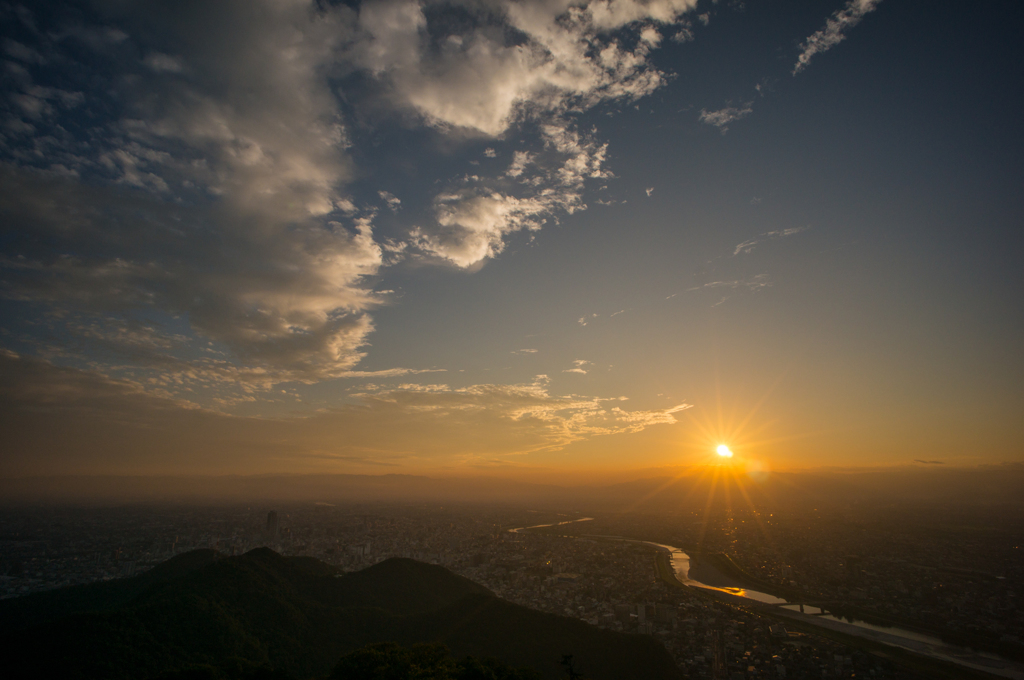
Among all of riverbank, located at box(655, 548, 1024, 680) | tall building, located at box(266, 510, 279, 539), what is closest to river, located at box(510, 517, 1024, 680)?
riverbank, located at box(655, 548, 1024, 680)

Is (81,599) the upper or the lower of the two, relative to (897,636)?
upper

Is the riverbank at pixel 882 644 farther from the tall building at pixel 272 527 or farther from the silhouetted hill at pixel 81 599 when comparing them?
the tall building at pixel 272 527

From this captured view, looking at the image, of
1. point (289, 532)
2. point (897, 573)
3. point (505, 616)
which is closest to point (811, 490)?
point (897, 573)

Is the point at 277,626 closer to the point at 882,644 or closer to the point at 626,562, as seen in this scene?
the point at 626,562

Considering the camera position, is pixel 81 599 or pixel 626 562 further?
pixel 626 562

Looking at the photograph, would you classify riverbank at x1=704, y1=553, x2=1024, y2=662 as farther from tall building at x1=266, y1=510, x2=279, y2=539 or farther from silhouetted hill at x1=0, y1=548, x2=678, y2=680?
tall building at x1=266, y1=510, x2=279, y2=539

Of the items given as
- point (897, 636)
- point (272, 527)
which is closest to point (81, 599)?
point (272, 527)
